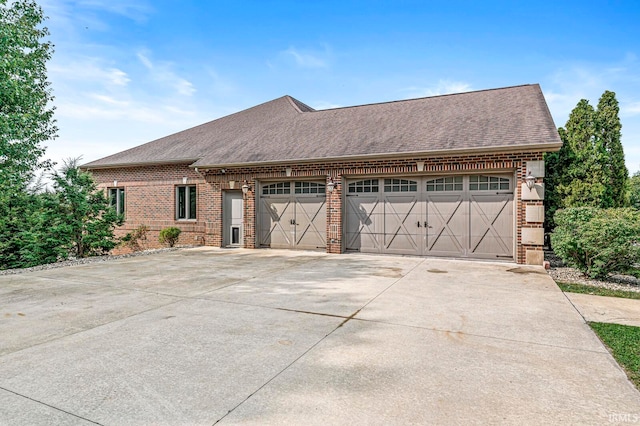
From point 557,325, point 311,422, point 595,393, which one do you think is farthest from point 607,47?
point 311,422

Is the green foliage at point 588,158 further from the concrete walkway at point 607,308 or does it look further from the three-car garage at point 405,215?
the concrete walkway at point 607,308

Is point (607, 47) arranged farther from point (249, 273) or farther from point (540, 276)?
point (249, 273)

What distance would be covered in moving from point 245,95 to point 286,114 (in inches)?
119

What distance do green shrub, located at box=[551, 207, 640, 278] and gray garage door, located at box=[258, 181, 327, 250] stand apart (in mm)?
6599

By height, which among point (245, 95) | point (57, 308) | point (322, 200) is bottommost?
point (57, 308)

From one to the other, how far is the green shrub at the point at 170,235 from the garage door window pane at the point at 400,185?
8146 mm

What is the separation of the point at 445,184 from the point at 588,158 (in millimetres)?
5017

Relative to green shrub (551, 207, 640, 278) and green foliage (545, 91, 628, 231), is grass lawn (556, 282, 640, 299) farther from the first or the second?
green foliage (545, 91, 628, 231)

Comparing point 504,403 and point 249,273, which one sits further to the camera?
point 249,273

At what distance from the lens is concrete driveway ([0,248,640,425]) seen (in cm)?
246

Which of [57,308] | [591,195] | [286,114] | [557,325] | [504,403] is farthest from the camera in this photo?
[286,114]

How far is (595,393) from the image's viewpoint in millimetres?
2703

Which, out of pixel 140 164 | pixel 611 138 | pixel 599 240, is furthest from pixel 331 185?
pixel 611 138

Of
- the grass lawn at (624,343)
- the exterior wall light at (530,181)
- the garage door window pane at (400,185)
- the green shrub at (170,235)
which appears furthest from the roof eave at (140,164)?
the grass lawn at (624,343)
